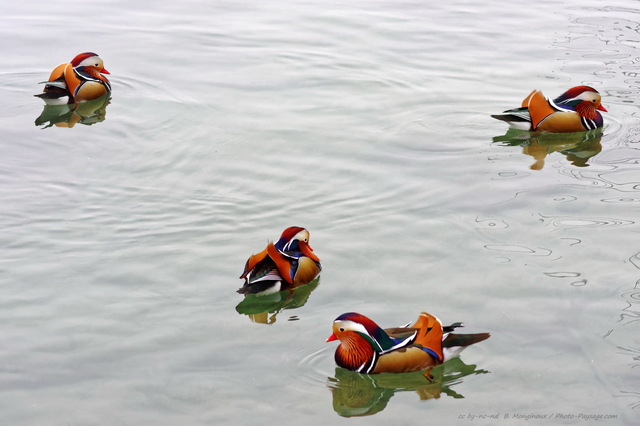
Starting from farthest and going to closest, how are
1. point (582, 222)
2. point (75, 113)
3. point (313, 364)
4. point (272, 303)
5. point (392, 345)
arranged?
point (75, 113), point (582, 222), point (272, 303), point (313, 364), point (392, 345)

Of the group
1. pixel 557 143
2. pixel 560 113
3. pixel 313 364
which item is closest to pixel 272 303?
pixel 313 364

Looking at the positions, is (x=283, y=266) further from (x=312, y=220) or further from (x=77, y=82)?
(x=77, y=82)

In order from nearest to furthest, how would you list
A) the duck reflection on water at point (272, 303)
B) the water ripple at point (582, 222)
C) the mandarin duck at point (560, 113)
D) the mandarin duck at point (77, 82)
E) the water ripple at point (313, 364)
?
1. the water ripple at point (313, 364)
2. the duck reflection on water at point (272, 303)
3. the water ripple at point (582, 222)
4. the mandarin duck at point (560, 113)
5. the mandarin duck at point (77, 82)

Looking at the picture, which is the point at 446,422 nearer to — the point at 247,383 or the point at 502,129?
the point at 247,383

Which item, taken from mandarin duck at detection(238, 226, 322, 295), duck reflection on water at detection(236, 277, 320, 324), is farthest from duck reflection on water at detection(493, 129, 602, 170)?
duck reflection on water at detection(236, 277, 320, 324)

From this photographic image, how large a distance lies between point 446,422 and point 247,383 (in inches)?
60.5

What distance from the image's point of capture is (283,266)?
9.14 meters

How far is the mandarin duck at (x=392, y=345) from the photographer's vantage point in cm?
779

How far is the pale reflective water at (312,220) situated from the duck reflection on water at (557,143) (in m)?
0.05

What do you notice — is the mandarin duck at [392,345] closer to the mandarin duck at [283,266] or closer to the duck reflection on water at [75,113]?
the mandarin duck at [283,266]

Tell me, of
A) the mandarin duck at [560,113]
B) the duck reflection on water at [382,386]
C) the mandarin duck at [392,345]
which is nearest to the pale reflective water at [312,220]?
the duck reflection on water at [382,386]

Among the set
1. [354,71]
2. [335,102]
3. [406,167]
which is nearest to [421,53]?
[354,71]

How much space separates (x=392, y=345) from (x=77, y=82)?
7.79 m

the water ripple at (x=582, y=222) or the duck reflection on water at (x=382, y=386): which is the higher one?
the water ripple at (x=582, y=222)
